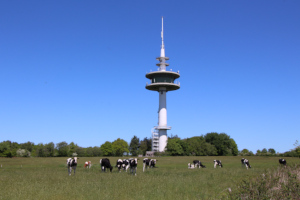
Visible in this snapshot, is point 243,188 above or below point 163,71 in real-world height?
below

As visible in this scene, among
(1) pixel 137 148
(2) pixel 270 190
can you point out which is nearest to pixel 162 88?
(1) pixel 137 148

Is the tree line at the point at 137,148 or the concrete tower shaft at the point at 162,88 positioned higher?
the concrete tower shaft at the point at 162,88

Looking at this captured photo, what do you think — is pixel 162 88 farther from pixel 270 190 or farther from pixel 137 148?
pixel 270 190

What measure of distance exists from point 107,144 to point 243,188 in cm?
10546

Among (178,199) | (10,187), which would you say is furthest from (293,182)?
(10,187)

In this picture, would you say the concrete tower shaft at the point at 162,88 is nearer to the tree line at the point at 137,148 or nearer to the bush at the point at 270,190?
the tree line at the point at 137,148

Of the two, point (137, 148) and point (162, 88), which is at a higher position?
point (162, 88)

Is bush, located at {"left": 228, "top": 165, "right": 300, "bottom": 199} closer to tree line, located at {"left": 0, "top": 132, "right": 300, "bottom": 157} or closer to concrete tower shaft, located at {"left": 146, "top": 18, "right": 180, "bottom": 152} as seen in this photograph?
tree line, located at {"left": 0, "top": 132, "right": 300, "bottom": 157}

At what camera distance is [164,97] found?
94500mm

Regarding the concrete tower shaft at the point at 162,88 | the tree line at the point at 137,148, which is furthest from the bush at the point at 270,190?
the concrete tower shaft at the point at 162,88

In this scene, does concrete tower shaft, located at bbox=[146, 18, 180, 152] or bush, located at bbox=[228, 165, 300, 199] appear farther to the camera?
concrete tower shaft, located at bbox=[146, 18, 180, 152]

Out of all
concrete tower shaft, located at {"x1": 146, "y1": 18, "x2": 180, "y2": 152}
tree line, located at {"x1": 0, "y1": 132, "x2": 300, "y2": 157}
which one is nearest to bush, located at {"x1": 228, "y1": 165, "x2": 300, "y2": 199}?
tree line, located at {"x1": 0, "y1": 132, "x2": 300, "y2": 157}

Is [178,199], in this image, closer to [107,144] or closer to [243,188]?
[243,188]

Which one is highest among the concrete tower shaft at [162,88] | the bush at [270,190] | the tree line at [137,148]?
→ the concrete tower shaft at [162,88]
